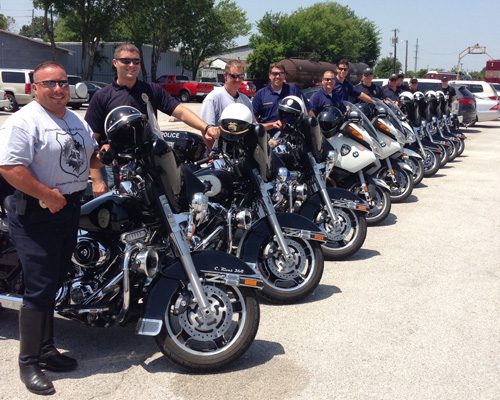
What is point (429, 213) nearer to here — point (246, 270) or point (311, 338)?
point (311, 338)

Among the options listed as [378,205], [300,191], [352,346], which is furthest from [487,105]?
[352,346]

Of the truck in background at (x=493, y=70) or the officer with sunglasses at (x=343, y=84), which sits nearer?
the officer with sunglasses at (x=343, y=84)

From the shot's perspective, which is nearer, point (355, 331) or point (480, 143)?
point (355, 331)

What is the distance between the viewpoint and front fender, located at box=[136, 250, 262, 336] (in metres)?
3.42

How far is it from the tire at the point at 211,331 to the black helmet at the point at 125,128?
941 millimetres

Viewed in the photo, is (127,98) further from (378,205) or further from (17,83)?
(17,83)

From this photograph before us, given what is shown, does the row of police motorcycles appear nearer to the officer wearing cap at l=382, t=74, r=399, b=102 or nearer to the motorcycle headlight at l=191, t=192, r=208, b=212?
the motorcycle headlight at l=191, t=192, r=208, b=212

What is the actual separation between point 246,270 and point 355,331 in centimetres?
115

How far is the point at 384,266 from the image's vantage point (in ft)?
19.3

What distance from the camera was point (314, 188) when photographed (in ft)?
19.0

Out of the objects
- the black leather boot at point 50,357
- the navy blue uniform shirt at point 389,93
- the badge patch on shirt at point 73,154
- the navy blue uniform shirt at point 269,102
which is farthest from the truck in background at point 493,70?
the black leather boot at point 50,357

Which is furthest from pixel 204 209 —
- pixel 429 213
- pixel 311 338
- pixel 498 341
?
pixel 429 213

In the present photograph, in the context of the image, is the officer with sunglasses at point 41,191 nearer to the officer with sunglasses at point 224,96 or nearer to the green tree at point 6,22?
the officer with sunglasses at point 224,96

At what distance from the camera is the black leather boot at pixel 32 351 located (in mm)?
3352
